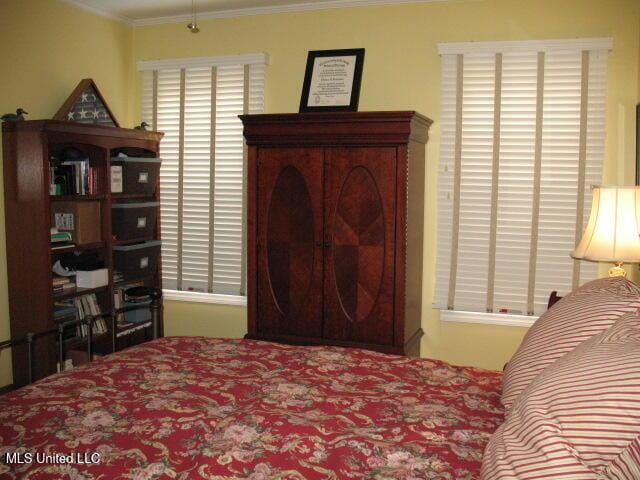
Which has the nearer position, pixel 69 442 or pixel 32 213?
pixel 69 442

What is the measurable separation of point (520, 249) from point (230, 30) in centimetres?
256

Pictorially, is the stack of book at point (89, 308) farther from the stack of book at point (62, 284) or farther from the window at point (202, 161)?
the window at point (202, 161)

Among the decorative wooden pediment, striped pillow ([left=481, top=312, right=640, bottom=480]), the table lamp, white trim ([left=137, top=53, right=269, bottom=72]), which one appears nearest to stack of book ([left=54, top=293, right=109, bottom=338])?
the decorative wooden pediment

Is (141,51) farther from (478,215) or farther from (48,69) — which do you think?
(478,215)

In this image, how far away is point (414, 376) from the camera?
2.23 m

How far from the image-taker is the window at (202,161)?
4.31 m

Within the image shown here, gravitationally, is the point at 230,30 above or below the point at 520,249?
above

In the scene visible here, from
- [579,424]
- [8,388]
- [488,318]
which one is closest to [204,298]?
[8,388]

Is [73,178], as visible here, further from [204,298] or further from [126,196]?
[204,298]

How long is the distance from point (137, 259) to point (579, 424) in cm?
359

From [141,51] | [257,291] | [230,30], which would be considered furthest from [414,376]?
[141,51]

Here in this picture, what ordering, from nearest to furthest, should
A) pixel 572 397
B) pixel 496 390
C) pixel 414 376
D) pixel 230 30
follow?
pixel 572 397 → pixel 496 390 → pixel 414 376 → pixel 230 30

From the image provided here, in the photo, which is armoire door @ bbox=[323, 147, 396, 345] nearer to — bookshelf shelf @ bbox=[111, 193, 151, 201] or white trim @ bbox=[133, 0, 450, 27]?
white trim @ bbox=[133, 0, 450, 27]

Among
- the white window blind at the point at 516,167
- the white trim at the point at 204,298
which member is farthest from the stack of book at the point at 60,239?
the white window blind at the point at 516,167
